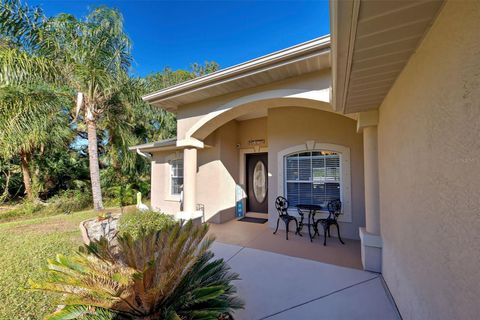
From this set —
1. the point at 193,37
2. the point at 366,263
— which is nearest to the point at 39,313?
the point at 366,263

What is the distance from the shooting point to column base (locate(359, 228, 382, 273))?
3629mm

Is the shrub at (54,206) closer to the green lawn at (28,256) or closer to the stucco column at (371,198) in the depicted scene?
the green lawn at (28,256)

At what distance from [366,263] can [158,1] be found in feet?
38.7

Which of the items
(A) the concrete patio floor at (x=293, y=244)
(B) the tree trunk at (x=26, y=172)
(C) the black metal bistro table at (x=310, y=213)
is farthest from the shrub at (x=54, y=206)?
(C) the black metal bistro table at (x=310, y=213)

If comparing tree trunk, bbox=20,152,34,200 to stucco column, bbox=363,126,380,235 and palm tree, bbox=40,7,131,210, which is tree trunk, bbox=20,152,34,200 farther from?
stucco column, bbox=363,126,380,235

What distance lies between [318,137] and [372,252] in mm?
3166

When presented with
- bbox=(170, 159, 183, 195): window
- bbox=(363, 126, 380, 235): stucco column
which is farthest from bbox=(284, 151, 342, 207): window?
bbox=(170, 159, 183, 195): window

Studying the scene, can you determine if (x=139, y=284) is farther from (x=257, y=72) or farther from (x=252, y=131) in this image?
(x=252, y=131)

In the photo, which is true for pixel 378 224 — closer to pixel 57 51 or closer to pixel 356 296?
pixel 356 296

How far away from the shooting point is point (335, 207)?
213 inches

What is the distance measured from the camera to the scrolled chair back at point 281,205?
6.00m

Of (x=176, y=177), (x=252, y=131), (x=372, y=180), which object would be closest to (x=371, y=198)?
(x=372, y=180)

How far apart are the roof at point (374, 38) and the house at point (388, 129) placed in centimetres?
1

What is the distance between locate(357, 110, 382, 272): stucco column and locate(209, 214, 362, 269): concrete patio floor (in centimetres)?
37
